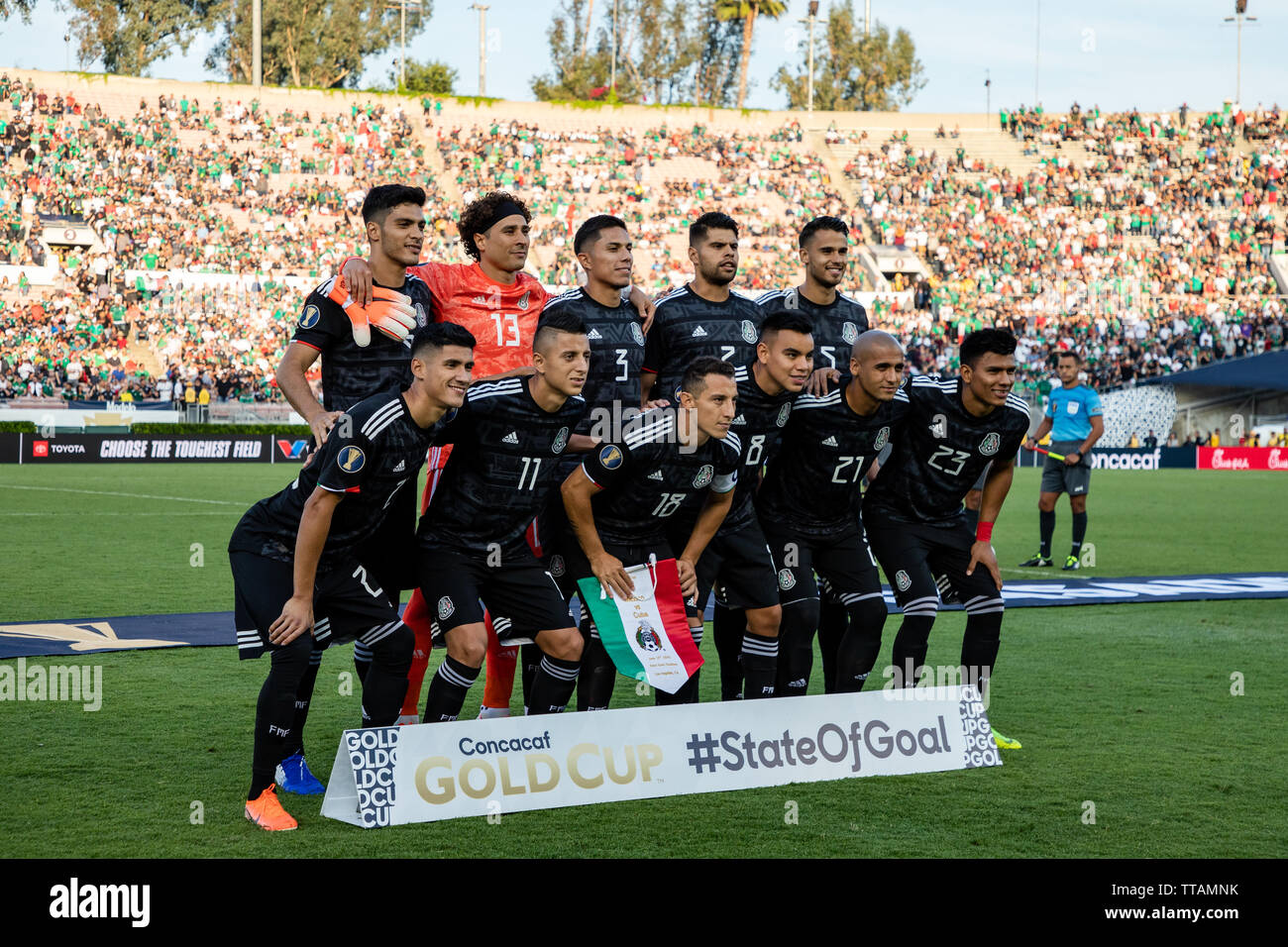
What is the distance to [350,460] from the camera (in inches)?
200

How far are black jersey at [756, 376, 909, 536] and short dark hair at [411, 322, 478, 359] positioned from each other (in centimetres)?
197

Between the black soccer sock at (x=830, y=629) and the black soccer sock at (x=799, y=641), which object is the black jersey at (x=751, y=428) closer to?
the black soccer sock at (x=799, y=641)

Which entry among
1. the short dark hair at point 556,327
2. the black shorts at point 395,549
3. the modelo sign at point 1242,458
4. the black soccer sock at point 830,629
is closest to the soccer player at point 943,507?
the black soccer sock at point 830,629

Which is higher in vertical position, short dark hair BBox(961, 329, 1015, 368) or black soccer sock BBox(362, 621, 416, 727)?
short dark hair BBox(961, 329, 1015, 368)

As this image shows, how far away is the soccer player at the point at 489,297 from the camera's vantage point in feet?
20.8

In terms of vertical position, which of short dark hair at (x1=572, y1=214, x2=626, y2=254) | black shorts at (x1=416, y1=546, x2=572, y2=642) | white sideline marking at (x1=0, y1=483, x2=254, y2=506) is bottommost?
white sideline marking at (x1=0, y1=483, x2=254, y2=506)

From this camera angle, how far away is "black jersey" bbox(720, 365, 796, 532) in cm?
643

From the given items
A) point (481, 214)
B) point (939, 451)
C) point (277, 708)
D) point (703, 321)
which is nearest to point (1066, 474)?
point (939, 451)

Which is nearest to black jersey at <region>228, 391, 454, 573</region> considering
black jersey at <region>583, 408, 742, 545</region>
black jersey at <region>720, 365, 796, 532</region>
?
black jersey at <region>583, 408, 742, 545</region>

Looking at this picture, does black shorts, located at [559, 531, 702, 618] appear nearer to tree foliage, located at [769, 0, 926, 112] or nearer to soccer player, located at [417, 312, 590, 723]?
soccer player, located at [417, 312, 590, 723]

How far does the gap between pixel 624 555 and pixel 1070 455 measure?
9.14m

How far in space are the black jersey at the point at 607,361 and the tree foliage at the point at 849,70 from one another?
222 ft
